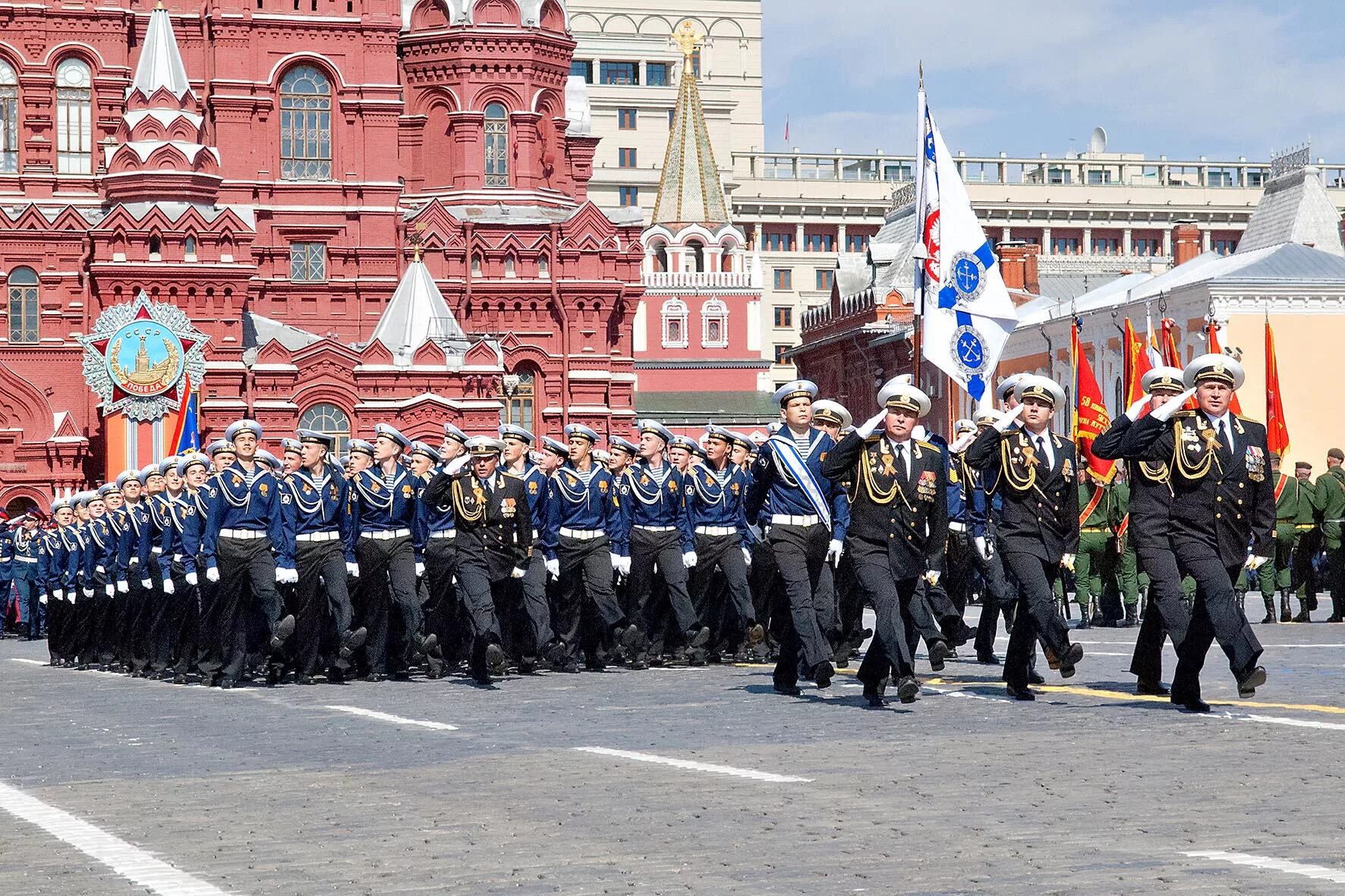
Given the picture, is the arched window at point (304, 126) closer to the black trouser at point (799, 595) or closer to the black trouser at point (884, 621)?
the black trouser at point (799, 595)

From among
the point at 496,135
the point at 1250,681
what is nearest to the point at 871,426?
the point at 1250,681

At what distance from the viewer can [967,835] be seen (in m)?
7.78

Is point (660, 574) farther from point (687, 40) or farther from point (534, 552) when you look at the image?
point (687, 40)

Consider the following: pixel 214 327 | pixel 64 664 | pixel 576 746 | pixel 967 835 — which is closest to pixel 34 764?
pixel 576 746

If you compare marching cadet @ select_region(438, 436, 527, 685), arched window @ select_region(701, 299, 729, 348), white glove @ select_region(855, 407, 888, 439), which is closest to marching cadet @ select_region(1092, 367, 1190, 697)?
white glove @ select_region(855, 407, 888, 439)

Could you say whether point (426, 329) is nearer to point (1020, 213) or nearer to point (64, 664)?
point (64, 664)

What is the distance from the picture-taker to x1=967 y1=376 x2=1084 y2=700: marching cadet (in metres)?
13.0

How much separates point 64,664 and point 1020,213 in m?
103

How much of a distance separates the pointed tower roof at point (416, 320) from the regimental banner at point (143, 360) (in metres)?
5.80

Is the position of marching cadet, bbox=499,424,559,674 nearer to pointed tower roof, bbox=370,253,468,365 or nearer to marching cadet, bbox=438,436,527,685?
marching cadet, bbox=438,436,527,685

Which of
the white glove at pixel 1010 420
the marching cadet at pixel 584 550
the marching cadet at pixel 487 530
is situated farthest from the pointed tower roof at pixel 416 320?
the white glove at pixel 1010 420

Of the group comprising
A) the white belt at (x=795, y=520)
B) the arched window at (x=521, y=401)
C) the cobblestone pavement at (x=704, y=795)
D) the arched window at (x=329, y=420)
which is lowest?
the cobblestone pavement at (x=704, y=795)

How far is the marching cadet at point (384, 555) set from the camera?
17.3 meters

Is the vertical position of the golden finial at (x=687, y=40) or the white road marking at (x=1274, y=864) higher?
the golden finial at (x=687, y=40)
